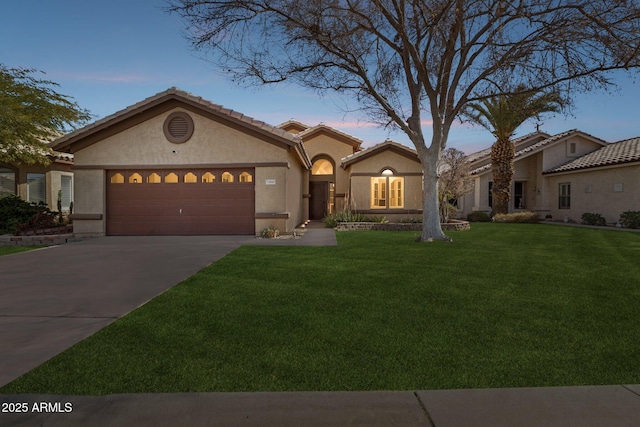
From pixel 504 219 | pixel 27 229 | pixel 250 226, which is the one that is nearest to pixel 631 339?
pixel 250 226

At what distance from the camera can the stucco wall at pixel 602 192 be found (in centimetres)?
1945

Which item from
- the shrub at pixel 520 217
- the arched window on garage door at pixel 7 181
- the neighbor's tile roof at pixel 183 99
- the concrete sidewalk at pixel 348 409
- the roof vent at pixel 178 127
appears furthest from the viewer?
the shrub at pixel 520 217

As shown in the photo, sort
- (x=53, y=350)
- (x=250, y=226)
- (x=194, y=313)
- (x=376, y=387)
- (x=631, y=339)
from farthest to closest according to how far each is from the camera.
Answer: (x=250, y=226), (x=194, y=313), (x=631, y=339), (x=53, y=350), (x=376, y=387)

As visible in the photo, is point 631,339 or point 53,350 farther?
point 631,339

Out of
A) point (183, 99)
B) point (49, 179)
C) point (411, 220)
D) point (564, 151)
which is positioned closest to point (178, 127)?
point (183, 99)

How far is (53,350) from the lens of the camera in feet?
12.4

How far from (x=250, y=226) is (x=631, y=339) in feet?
40.0

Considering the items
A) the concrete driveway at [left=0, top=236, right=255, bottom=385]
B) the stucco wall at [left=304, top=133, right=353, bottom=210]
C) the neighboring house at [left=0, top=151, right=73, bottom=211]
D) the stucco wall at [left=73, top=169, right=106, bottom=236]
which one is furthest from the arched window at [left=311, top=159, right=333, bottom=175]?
the neighboring house at [left=0, top=151, right=73, bottom=211]

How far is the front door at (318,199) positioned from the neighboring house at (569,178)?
1075 centimetres

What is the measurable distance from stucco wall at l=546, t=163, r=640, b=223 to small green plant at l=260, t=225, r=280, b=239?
18238 mm

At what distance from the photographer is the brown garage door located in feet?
47.9

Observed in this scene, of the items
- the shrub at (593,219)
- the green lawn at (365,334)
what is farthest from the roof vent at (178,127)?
the shrub at (593,219)

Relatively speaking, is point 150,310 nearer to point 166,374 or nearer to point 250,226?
point 166,374

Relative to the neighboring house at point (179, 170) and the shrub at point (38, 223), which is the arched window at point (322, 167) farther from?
the shrub at point (38, 223)
